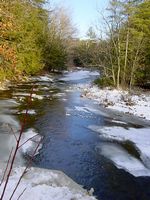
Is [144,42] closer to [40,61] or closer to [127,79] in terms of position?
[127,79]

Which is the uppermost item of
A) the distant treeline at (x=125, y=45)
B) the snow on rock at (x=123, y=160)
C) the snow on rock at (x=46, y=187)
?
the distant treeline at (x=125, y=45)

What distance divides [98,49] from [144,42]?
3772 millimetres

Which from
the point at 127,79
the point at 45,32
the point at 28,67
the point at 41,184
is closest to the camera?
the point at 41,184

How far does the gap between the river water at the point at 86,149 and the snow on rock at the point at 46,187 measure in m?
0.36

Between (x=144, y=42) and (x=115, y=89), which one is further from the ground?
(x=144, y=42)

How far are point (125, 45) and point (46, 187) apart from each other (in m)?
20.1

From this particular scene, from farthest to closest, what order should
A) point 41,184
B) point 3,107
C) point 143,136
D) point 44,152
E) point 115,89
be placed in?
point 115,89 → point 3,107 → point 143,136 → point 44,152 → point 41,184

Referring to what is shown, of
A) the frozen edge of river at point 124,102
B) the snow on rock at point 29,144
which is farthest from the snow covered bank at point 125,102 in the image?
the snow on rock at point 29,144

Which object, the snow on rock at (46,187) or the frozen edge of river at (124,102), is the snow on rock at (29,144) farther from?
the frozen edge of river at (124,102)

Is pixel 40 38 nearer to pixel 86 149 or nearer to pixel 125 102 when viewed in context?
pixel 125 102

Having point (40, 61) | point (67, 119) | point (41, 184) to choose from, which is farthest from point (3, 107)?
point (40, 61)

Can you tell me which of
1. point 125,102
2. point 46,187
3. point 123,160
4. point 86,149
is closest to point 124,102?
point 125,102

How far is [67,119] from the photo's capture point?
47.6 feet

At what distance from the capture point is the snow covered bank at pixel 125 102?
1740cm
